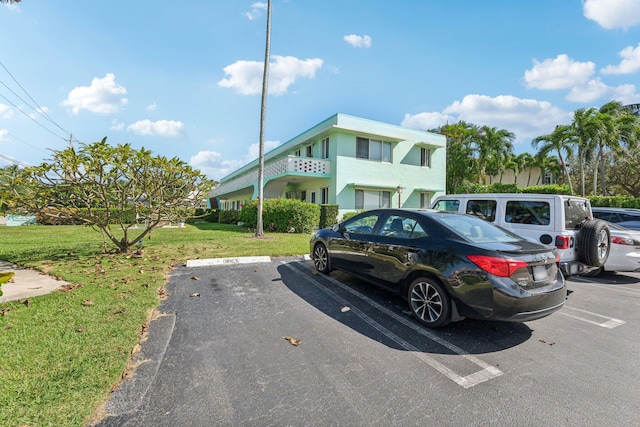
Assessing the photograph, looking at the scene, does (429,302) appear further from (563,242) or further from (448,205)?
(448,205)

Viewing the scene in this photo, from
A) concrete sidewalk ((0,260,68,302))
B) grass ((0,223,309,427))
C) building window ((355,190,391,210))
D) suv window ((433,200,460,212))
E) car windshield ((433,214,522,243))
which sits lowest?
grass ((0,223,309,427))

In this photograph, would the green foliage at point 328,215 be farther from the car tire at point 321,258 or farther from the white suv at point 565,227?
the white suv at point 565,227

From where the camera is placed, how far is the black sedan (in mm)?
3518

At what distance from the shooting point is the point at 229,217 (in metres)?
24.2

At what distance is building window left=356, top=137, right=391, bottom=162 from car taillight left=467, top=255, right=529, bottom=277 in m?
15.9

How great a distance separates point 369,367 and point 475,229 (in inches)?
102

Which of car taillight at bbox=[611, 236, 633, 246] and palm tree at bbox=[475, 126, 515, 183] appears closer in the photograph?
car taillight at bbox=[611, 236, 633, 246]

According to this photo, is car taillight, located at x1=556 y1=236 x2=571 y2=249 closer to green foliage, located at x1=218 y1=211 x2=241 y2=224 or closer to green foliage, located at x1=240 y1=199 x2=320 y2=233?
green foliage, located at x1=240 y1=199 x2=320 y2=233

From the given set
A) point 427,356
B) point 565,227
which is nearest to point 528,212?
point 565,227

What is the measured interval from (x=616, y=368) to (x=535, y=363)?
78 centimetres

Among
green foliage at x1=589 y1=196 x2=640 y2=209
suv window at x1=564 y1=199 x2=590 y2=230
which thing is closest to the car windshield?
suv window at x1=564 y1=199 x2=590 y2=230

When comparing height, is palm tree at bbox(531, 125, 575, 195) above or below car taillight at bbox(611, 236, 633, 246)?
above

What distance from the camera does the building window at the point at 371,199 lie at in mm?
19078

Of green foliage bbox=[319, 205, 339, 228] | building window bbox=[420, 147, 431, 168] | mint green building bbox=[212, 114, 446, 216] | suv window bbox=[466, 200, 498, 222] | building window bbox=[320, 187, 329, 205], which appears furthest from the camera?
building window bbox=[420, 147, 431, 168]
